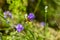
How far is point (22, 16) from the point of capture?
2.44m

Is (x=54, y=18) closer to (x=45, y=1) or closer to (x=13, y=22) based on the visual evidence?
(x=45, y=1)

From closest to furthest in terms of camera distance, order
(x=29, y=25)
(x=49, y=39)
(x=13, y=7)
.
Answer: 1. (x=29, y=25)
2. (x=49, y=39)
3. (x=13, y=7)

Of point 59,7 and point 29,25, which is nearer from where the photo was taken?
point 29,25

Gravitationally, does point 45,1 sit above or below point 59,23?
above

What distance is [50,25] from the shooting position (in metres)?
2.73

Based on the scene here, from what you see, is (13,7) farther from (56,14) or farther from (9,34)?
(56,14)

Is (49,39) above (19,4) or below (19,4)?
below

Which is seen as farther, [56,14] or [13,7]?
[56,14]

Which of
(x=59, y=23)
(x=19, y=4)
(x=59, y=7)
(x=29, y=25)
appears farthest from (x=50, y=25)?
(x=29, y=25)

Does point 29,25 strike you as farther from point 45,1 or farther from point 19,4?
point 45,1

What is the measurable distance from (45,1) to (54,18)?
251 millimetres

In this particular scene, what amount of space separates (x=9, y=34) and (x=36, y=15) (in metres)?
0.63

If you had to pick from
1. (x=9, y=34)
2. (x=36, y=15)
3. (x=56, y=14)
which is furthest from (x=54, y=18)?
(x=9, y=34)

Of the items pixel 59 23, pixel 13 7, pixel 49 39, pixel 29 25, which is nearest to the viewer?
pixel 29 25
